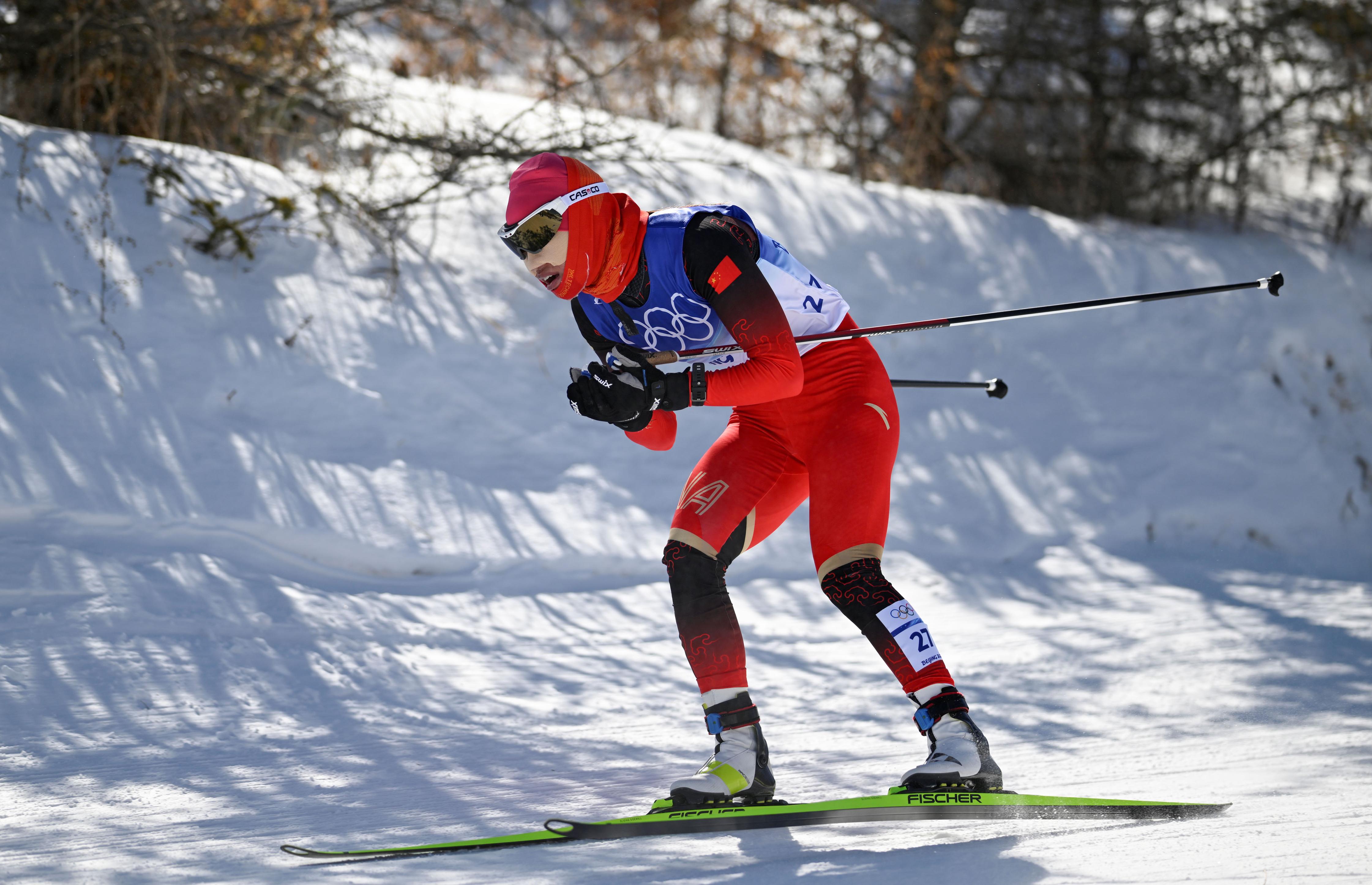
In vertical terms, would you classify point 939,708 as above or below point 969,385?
below

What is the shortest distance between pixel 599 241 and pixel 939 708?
142 centimetres

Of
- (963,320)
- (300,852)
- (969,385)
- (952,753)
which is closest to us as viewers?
(300,852)

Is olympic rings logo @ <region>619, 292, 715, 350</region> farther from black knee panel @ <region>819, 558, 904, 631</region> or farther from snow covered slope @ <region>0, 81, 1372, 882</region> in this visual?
snow covered slope @ <region>0, 81, 1372, 882</region>

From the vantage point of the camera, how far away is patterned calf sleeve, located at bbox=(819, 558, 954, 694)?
263 centimetres

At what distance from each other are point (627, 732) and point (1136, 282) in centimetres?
585

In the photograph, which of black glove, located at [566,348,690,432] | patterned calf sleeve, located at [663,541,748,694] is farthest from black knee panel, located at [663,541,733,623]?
black glove, located at [566,348,690,432]

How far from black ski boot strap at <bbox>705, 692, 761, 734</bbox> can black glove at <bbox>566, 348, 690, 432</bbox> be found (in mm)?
767

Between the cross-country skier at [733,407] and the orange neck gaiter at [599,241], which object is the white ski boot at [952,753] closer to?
the cross-country skier at [733,407]

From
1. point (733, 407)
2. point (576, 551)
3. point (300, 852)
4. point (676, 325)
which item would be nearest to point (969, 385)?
point (733, 407)

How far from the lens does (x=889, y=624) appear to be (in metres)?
2.63

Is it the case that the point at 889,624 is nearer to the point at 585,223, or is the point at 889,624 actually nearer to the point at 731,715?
the point at 731,715

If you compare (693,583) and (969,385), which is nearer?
(693,583)

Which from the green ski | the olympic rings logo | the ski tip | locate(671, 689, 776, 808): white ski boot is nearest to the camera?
the ski tip

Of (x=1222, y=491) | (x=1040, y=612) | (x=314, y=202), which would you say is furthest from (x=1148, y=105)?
(x=314, y=202)
